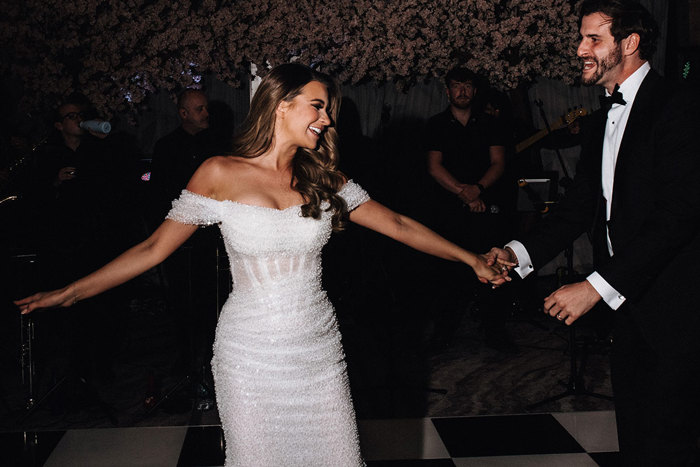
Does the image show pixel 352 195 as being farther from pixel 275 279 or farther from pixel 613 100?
pixel 613 100

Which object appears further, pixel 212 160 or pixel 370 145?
pixel 370 145

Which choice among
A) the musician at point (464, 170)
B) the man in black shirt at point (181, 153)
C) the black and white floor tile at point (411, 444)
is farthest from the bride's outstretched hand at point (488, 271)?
the man in black shirt at point (181, 153)

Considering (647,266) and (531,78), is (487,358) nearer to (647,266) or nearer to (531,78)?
(647,266)

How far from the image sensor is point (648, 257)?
6.31ft

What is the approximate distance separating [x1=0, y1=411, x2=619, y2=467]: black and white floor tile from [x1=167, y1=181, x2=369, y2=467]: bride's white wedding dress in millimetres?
1062

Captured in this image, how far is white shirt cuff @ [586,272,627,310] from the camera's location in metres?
1.98

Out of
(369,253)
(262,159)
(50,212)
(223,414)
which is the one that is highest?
(262,159)

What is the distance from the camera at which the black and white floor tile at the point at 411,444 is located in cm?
292

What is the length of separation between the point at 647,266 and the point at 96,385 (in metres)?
3.24

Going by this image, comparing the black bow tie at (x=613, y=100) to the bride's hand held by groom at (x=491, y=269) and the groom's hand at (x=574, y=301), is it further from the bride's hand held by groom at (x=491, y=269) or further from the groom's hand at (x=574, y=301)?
the bride's hand held by groom at (x=491, y=269)

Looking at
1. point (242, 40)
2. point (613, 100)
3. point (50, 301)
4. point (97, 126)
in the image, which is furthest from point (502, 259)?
point (242, 40)

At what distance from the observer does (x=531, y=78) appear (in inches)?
254

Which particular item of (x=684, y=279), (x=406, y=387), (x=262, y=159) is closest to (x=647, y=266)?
(x=684, y=279)

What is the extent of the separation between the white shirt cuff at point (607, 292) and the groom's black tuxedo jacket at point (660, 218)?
0.8 inches
